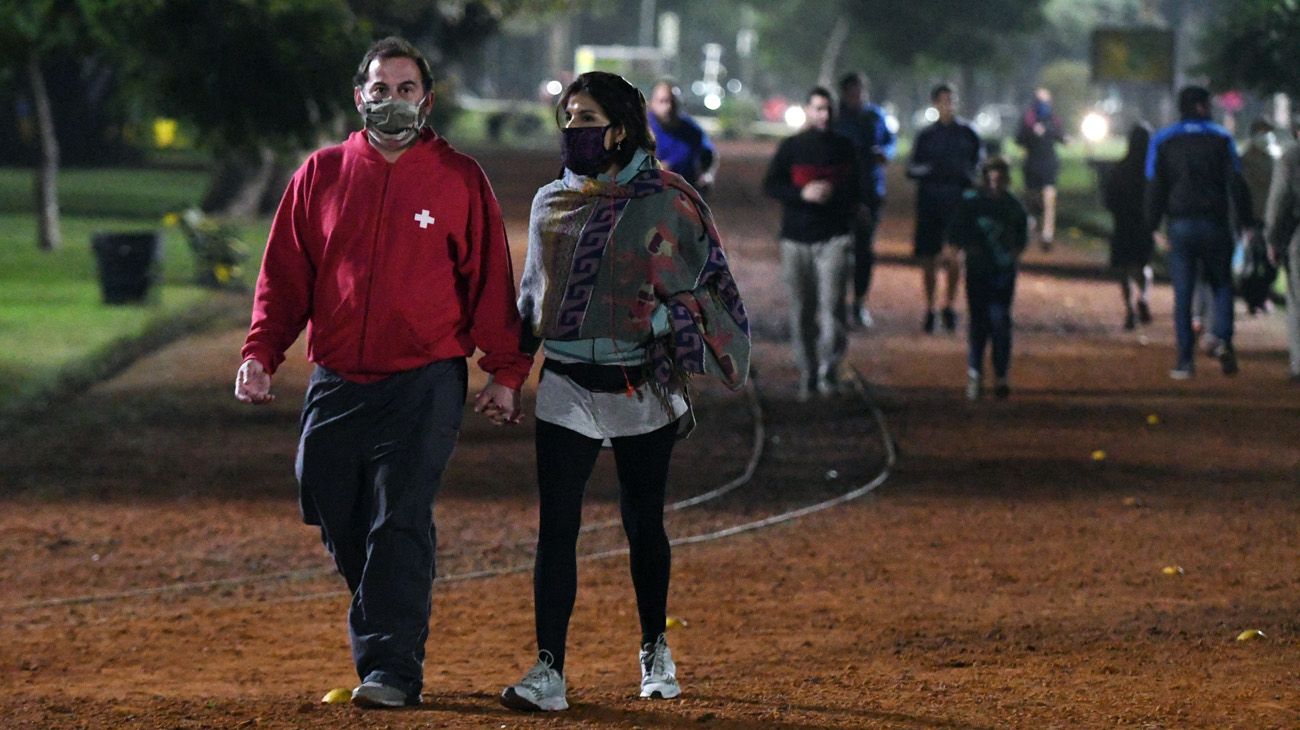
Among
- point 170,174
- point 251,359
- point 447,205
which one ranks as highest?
point 447,205

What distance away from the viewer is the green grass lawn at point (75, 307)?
1656 centimetres

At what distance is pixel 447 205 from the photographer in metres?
6.10

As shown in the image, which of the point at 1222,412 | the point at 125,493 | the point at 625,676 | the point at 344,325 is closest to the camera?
the point at 344,325

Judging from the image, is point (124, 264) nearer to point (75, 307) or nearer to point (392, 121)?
point (75, 307)

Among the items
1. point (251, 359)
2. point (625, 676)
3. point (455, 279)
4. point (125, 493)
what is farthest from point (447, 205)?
point (125, 493)

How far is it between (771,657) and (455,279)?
2.19 m

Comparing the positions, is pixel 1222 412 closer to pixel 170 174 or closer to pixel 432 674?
pixel 432 674

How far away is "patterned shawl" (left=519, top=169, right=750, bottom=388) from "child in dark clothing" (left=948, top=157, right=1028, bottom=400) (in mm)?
8212

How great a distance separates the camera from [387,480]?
6172mm

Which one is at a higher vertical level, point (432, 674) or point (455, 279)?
point (455, 279)

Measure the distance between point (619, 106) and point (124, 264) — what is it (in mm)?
16015

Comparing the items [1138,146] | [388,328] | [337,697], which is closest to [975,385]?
[1138,146]

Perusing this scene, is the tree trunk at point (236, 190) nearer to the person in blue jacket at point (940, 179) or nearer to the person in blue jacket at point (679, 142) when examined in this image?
the person in blue jacket at point (940, 179)

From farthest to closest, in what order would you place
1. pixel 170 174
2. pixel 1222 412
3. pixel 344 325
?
pixel 170 174 → pixel 1222 412 → pixel 344 325
